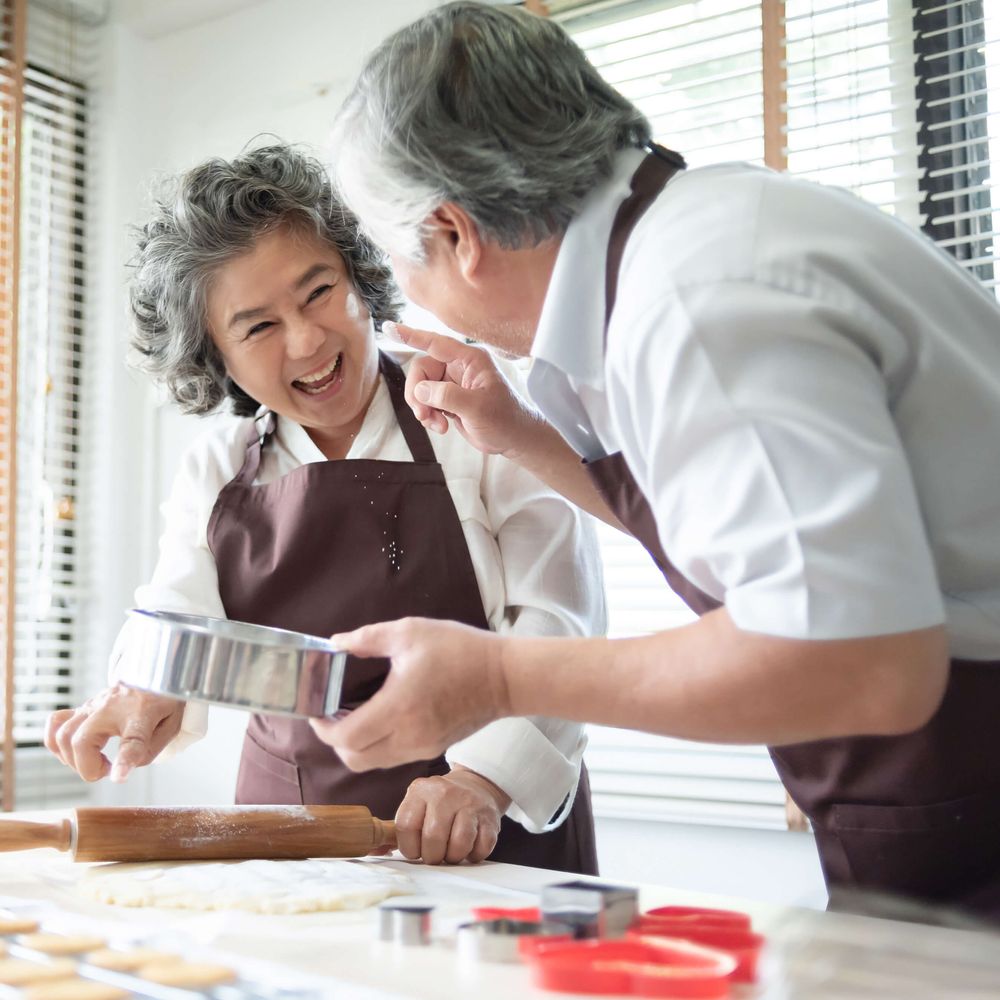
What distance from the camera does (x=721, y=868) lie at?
2.36 meters

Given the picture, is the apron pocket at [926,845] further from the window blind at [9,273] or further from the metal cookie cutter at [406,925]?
the window blind at [9,273]

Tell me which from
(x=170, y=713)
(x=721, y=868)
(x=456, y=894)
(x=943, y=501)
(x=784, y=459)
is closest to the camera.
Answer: (x=784, y=459)

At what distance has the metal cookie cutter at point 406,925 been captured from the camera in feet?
2.96

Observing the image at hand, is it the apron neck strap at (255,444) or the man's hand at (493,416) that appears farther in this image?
the apron neck strap at (255,444)

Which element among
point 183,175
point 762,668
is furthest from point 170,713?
point 762,668

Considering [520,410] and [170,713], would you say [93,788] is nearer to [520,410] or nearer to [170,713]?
[170,713]

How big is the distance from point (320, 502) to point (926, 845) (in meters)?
0.95

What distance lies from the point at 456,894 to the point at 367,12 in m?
2.48

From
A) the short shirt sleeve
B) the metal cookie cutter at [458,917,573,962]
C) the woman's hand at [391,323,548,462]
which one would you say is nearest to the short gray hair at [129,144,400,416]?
the woman's hand at [391,323,548,462]

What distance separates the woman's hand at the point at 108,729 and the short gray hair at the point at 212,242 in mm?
567

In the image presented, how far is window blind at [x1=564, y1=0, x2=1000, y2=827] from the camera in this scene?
2.31 metres

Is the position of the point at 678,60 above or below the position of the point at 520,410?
above

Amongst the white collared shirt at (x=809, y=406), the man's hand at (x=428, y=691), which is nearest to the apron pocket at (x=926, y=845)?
the white collared shirt at (x=809, y=406)

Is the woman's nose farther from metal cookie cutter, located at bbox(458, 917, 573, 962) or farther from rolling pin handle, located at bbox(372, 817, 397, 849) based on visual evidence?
metal cookie cutter, located at bbox(458, 917, 573, 962)
